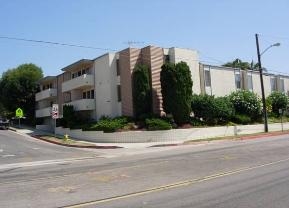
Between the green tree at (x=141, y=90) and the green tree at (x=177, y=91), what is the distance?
1519mm

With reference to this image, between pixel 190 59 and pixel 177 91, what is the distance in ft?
26.1

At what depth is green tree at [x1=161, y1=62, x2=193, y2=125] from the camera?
41188mm

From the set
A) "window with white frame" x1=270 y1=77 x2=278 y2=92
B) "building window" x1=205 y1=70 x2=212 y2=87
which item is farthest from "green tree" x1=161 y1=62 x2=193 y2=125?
"window with white frame" x1=270 y1=77 x2=278 y2=92

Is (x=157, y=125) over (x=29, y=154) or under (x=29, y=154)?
over

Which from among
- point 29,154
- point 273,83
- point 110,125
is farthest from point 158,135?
point 273,83

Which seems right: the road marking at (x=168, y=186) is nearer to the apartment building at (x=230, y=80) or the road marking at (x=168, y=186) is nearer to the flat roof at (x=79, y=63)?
the apartment building at (x=230, y=80)

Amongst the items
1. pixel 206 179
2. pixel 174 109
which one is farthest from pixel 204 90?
pixel 206 179

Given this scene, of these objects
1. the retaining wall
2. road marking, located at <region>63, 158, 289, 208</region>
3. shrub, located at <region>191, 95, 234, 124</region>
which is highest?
shrub, located at <region>191, 95, 234, 124</region>

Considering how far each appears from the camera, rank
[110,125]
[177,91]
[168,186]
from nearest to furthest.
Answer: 1. [168,186]
2. [110,125]
3. [177,91]

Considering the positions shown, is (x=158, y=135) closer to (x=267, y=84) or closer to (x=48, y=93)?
(x=48, y=93)

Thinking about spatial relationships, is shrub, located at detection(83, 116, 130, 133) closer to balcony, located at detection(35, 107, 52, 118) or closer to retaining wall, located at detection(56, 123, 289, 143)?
retaining wall, located at detection(56, 123, 289, 143)

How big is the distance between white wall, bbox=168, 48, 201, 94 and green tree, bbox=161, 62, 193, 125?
13.5 ft

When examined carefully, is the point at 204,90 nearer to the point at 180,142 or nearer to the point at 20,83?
the point at 180,142

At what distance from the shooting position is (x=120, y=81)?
148 feet
